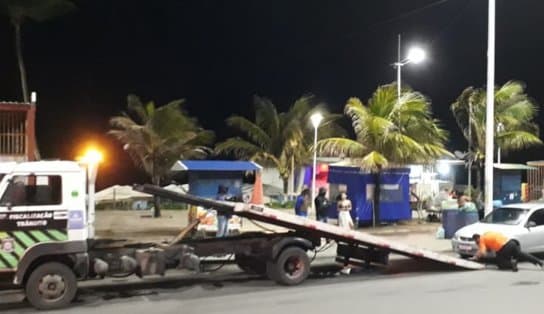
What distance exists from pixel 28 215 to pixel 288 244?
486cm

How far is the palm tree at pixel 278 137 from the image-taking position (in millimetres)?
40375

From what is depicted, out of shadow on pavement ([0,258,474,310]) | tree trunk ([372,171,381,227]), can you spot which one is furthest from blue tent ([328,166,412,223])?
shadow on pavement ([0,258,474,310])

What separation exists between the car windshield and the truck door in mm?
10884

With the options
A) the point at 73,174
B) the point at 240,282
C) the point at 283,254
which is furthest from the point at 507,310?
the point at 73,174

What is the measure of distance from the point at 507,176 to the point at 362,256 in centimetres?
1540

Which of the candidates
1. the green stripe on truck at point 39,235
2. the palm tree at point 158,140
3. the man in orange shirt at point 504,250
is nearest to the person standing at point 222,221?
the man in orange shirt at point 504,250

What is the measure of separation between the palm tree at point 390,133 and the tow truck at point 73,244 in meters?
10.9

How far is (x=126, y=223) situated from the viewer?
24.3 meters

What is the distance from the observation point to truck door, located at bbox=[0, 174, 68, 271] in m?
10.6

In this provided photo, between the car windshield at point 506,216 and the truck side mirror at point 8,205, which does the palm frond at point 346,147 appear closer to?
the car windshield at point 506,216

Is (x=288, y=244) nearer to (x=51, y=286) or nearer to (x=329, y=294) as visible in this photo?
(x=329, y=294)

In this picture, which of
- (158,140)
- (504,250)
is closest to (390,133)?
(504,250)

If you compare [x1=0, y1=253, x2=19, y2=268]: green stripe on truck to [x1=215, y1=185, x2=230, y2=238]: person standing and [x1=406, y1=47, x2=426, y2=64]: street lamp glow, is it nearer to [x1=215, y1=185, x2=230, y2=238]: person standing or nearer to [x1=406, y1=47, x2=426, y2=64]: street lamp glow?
[x1=215, y1=185, x2=230, y2=238]: person standing

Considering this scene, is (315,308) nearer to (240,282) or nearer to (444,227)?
(240,282)
